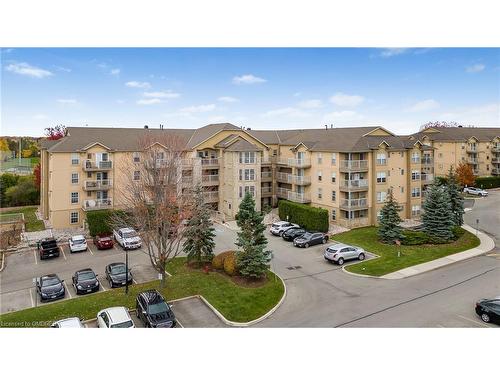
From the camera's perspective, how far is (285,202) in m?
39.9

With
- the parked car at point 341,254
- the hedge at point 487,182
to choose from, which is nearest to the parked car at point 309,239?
the parked car at point 341,254

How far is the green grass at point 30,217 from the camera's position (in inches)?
1468

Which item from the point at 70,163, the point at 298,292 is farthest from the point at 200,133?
the point at 298,292

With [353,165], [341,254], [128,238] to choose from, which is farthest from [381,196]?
[128,238]

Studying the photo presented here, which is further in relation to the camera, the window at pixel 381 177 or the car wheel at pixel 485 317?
the window at pixel 381 177

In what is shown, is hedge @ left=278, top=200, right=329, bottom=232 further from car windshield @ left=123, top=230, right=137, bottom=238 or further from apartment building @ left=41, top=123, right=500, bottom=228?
car windshield @ left=123, top=230, right=137, bottom=238

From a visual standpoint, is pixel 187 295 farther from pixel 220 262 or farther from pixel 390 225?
pixel 390 225

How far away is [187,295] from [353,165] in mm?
21806

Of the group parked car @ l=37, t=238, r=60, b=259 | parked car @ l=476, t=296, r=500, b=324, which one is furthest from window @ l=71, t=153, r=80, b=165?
parked car @ l=476, t=296, r=500, b=324

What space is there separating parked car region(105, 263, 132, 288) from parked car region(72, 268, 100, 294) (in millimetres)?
850

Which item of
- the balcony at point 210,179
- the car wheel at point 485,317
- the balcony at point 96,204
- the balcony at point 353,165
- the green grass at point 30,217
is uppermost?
the balcony at point 353,165

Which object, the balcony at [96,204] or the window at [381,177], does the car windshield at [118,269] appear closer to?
the balcony at [96,204]

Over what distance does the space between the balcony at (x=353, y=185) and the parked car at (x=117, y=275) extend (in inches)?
840

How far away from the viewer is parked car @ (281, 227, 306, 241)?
33219 millimetres
